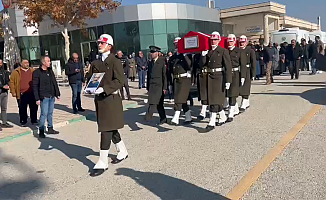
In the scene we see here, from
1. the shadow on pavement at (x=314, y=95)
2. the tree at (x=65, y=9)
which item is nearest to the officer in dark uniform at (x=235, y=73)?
the shadow on pavement at (x=314, y=95)

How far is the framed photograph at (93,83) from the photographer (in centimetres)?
490

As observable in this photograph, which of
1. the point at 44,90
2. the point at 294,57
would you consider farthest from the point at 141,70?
the point at 44,90

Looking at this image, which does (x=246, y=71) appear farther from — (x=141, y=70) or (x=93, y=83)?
(x=141, y=70)

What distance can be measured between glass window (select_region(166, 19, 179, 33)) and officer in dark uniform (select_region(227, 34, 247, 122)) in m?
20.4

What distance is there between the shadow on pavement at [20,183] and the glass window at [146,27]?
75.0 feet

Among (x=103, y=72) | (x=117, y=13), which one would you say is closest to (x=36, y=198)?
(x=103, y=72)

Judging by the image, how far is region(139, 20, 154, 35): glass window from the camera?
91.4ft

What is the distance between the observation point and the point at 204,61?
752cm

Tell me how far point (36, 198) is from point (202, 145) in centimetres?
298

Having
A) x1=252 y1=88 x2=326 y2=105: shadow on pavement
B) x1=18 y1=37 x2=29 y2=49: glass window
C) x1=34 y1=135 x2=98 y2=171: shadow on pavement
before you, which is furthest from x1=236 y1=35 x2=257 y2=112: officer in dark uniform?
x1=18 y1=37 x2=29 y2=49: glass window

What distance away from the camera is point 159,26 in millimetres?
28312

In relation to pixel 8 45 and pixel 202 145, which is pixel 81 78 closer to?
pixel 202 145

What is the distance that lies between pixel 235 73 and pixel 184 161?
3.88 m

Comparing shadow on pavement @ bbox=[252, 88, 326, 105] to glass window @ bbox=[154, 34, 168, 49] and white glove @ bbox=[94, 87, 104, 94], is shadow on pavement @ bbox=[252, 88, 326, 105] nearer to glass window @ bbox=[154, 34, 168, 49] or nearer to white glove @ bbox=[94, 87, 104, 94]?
white glove @ bbox=[94, 87, 104, 94]
